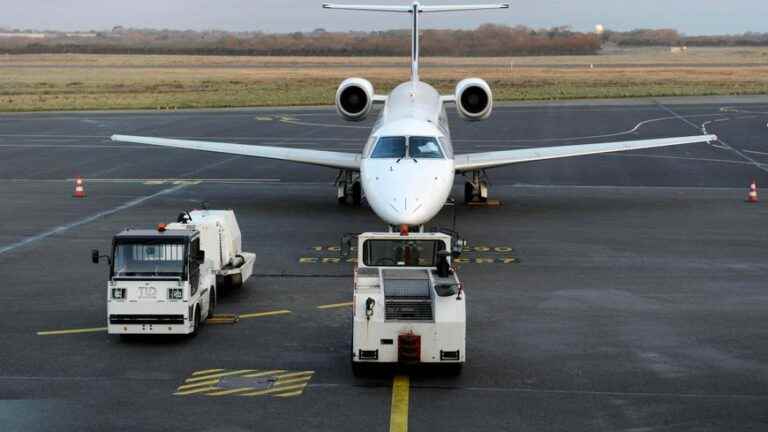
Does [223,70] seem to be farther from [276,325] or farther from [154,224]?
[276,325]

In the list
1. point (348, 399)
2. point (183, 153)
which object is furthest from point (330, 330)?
point (183, 153)

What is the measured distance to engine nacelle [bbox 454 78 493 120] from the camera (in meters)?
36.4

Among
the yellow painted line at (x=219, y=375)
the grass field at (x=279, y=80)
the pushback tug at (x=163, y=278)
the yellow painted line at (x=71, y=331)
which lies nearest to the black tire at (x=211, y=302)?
the pushback tug at (x=163, y=278)

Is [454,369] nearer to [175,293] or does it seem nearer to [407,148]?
[175,293]

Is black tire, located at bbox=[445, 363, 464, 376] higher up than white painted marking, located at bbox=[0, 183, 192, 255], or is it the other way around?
black tire, located at bbox=[445, 363, 464, 376]

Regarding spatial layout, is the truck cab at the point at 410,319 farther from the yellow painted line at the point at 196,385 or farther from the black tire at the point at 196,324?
the black tire at the point at 196,324

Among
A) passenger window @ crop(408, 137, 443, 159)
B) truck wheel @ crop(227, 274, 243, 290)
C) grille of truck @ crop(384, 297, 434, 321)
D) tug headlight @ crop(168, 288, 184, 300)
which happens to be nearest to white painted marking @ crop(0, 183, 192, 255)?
truck wheel @ crop(227, 274, 243, 290)

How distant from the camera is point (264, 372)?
54.8 feet

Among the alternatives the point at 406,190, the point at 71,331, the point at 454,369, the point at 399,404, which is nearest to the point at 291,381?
the point at 399,404

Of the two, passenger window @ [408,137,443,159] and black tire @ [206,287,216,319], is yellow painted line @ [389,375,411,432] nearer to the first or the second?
black tire @ [206,287,216,319]

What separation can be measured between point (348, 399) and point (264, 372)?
1.80m

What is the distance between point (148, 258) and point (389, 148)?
940cm

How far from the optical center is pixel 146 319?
18.2 m

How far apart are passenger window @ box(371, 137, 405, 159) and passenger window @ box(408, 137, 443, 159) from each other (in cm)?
21
